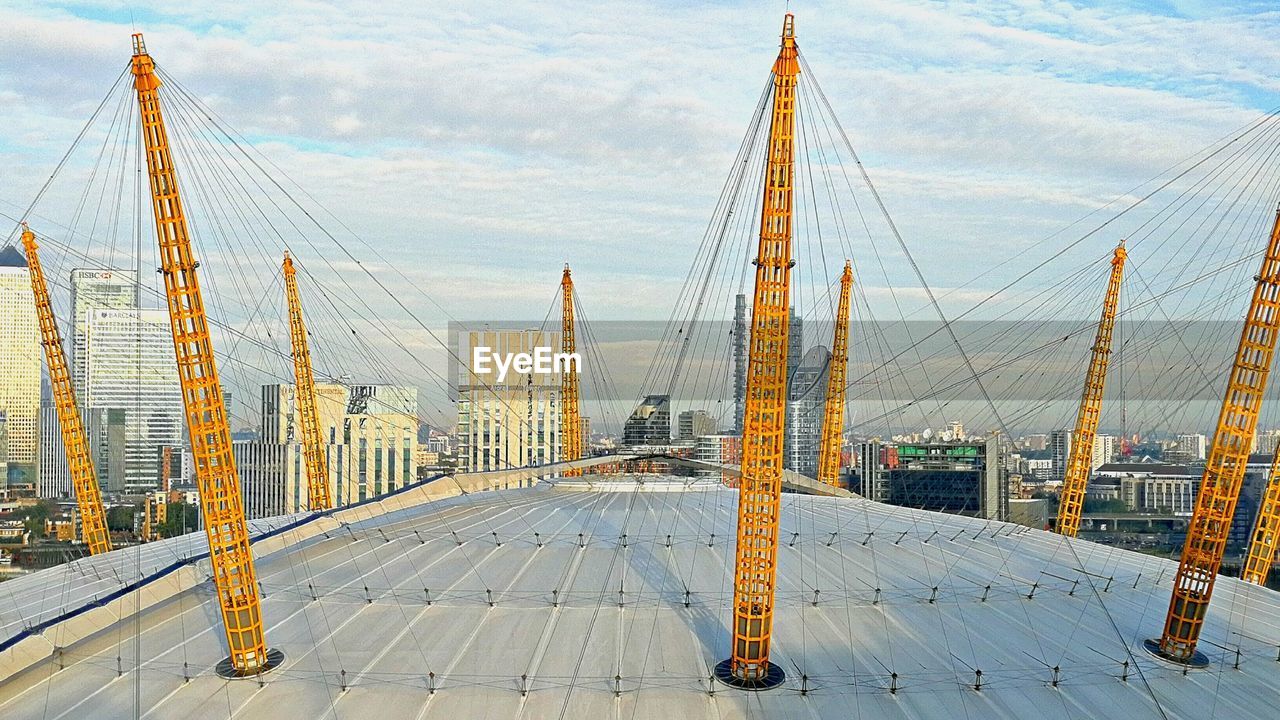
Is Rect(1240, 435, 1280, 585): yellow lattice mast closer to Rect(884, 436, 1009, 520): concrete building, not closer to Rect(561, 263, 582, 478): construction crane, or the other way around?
Rect(561, 263, 582, 478): construction crane

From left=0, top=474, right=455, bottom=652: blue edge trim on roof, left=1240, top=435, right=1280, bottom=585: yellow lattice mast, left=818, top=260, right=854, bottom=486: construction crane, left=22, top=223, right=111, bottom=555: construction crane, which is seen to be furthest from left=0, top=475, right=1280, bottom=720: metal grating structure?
left=818, top=260, right=854, bottom=486: construction crane

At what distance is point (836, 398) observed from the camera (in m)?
76.7

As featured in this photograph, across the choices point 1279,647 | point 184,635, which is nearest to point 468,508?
point 184,635

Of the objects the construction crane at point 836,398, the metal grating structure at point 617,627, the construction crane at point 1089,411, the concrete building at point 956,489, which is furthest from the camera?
the concrete building at point 956,489

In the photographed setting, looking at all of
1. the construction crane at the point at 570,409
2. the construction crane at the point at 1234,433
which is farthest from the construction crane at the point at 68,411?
the construction crane at the point at 1234,433

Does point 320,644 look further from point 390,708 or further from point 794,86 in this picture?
point 794,86

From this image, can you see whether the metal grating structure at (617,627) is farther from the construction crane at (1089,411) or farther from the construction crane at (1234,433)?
the construction crane at (1089,411)

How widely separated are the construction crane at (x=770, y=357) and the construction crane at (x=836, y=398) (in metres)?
44.4

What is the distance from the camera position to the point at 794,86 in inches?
1191

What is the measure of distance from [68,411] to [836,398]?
51.0 metres

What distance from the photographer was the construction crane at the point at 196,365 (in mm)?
31188

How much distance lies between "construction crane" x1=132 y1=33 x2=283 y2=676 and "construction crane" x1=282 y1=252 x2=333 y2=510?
113ft

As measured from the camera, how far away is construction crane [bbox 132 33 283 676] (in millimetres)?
31188

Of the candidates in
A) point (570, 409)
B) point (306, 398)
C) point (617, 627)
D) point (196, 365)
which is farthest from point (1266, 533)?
point (306, 398)
